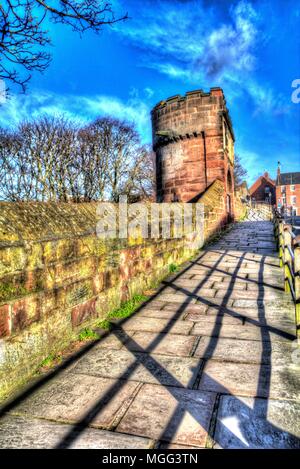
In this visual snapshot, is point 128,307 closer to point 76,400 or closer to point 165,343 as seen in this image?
point 165,343

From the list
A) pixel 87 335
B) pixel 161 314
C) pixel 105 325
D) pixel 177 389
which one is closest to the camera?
pixel 177 389

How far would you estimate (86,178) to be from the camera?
84.2 ft

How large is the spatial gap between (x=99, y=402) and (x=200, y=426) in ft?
2.17

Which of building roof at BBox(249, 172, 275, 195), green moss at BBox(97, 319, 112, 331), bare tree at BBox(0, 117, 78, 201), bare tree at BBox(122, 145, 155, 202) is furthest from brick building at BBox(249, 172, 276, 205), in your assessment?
green moss at BBox(97, 319, 112, 331)

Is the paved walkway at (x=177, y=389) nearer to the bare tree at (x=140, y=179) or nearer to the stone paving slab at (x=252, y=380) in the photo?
the stone paving slab at (x=252, y=380)

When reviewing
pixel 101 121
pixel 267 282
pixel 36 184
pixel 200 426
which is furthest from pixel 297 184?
pixel 200 426

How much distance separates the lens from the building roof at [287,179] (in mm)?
59619

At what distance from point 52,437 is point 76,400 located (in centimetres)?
34

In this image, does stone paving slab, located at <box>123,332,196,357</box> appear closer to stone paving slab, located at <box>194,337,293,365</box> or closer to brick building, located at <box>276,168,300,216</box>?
stone paving slab, located at <box>194,337,293,365</box>

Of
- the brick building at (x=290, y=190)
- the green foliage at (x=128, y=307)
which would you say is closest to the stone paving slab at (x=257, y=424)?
the green foliage at (x=128, y=307)

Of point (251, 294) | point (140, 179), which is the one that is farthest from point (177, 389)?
point (140, 179)

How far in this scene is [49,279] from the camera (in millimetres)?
2451

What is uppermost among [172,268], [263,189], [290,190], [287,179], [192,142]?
[287,179]

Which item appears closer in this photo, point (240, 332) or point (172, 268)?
point (240, 332)
